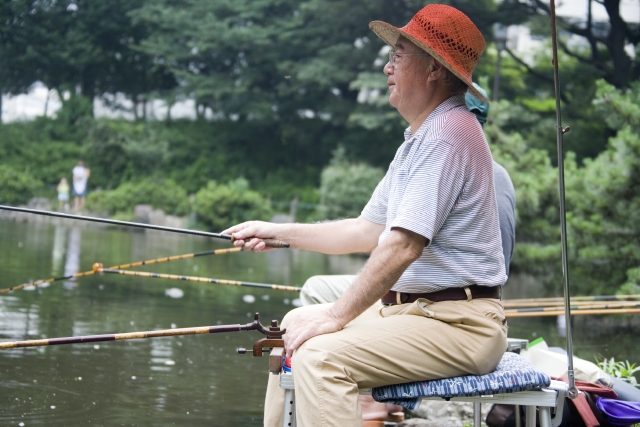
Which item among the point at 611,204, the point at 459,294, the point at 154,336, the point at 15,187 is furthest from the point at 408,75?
the point at 15,187

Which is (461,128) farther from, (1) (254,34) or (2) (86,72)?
(2) (86,72)

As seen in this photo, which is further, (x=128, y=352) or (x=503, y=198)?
(x=128, y=352)

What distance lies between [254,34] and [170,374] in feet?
81.1

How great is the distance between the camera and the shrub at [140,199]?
22953 mm

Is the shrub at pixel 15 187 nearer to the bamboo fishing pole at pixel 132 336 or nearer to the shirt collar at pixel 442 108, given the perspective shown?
the bamboo fishing pole at pixel 132 336

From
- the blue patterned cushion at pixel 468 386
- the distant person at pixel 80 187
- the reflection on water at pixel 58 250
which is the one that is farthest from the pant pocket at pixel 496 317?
the distant person at pixel 80 187

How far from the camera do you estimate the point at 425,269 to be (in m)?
2.36

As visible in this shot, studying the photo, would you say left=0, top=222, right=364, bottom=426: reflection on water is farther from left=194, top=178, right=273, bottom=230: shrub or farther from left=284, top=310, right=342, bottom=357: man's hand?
left=194, top=178, right=273, bottom=230: shrub

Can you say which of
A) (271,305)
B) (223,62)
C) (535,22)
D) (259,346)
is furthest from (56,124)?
(259,346)

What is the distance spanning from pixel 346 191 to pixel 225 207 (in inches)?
132

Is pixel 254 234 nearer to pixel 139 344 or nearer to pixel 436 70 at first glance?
pixel 436 70

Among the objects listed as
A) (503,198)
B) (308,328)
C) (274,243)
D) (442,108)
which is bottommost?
(308,328)

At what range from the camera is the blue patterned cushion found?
87.1 inches

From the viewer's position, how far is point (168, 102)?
98.5ft
